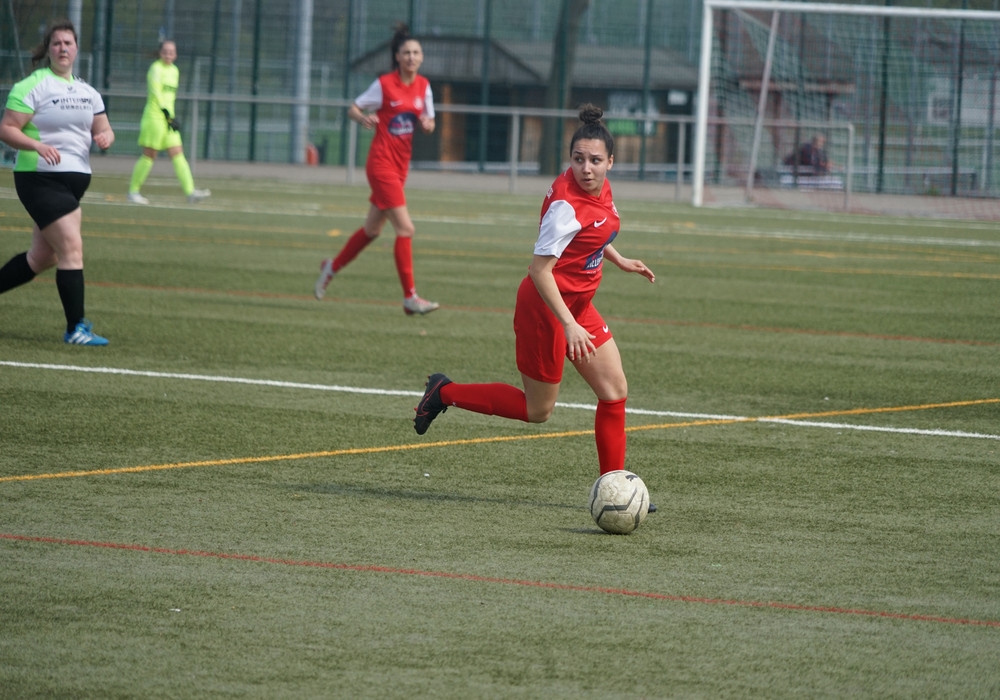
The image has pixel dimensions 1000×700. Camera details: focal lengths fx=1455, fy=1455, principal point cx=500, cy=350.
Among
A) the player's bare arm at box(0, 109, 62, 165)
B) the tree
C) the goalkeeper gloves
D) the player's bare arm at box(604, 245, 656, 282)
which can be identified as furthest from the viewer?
the tree

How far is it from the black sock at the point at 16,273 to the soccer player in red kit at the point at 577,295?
515 centimetres

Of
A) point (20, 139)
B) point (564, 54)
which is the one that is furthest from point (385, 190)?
point (564, 54)

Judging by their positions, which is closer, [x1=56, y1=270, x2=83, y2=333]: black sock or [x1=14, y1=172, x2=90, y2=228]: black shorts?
[x1=14, y1=172, x2=90, y2=228]: black shorts

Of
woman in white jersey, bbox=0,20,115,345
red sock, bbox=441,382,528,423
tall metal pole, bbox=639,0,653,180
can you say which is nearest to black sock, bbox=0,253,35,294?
woman in white jersey, bbox=0,20,115,345

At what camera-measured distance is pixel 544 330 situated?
19.6 ft

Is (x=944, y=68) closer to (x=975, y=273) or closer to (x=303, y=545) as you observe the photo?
(x=975, y=273)

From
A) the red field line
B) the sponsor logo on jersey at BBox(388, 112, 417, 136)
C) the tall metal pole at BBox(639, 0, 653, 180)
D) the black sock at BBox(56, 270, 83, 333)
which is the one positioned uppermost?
the tall metal pole at BBox(639, 0, 653, 180)

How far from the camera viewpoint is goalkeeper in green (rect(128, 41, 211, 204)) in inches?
882

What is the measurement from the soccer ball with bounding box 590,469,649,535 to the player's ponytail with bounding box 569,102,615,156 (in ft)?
4.29

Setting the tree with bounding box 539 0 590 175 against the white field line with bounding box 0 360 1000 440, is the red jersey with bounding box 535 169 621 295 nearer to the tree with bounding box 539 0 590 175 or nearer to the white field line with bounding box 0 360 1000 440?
the white field line with bounding box 0 360 1000 440

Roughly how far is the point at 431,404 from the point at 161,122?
17.7 m

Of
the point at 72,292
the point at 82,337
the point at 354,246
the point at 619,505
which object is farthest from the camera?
the point at 354,246

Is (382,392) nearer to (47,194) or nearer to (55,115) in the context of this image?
(47,194)

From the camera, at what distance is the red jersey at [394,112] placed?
12219 millimetres
